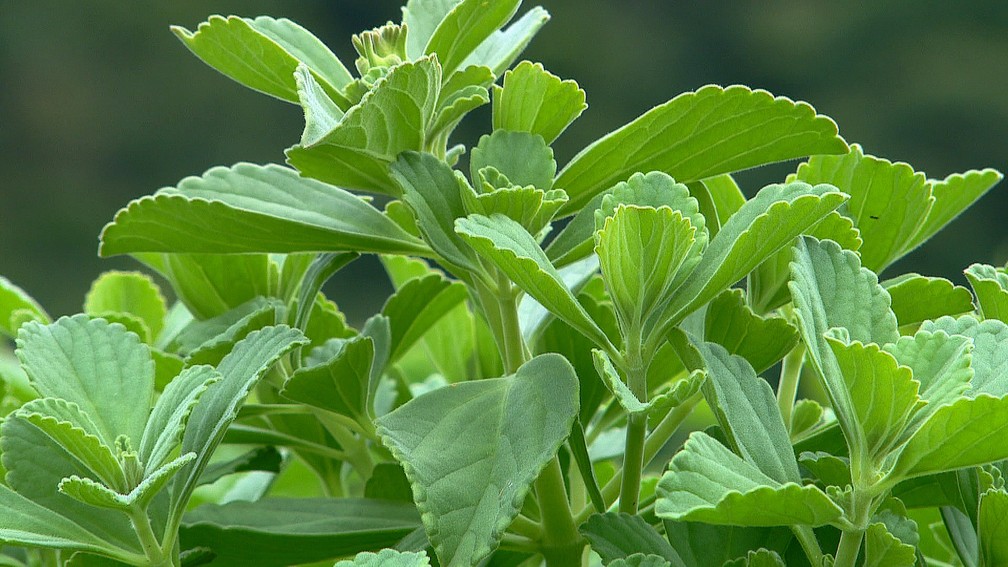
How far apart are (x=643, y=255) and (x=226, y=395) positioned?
15 cm

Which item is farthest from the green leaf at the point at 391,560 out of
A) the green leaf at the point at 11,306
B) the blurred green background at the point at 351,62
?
the blurred green background at the point at 351,62

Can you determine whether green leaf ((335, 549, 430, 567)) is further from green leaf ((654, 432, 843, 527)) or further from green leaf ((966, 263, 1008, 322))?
green leaf ((966, 263, 1008, 322))

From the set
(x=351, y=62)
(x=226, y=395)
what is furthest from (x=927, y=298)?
(x=351, y=62)

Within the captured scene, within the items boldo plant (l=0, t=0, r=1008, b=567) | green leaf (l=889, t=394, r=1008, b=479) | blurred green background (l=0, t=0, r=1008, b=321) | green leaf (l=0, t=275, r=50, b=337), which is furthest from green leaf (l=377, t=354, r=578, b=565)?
blurred green background (l=0, t=0, r=1008, b=321)

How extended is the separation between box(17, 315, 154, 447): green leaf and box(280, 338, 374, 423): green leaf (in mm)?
57

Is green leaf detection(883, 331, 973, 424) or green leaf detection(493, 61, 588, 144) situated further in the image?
green leaf detection(493, 61, 588, 144)

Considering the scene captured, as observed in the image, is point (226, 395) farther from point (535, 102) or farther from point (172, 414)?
point (535, 102)

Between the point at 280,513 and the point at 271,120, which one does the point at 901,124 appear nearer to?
the point at 271,120

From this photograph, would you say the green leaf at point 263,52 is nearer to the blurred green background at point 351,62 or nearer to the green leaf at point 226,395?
the green leaf at point 226,395

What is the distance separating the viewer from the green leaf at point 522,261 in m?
0.36

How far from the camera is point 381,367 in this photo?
1.67 ft

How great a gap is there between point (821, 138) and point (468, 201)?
134mm

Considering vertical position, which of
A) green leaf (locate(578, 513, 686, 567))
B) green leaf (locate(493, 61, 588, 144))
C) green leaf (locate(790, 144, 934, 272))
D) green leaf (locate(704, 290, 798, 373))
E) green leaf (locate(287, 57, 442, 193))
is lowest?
green leaf (locate(578, 513, 686, 567))

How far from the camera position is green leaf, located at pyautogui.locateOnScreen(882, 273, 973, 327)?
0.43 meters
